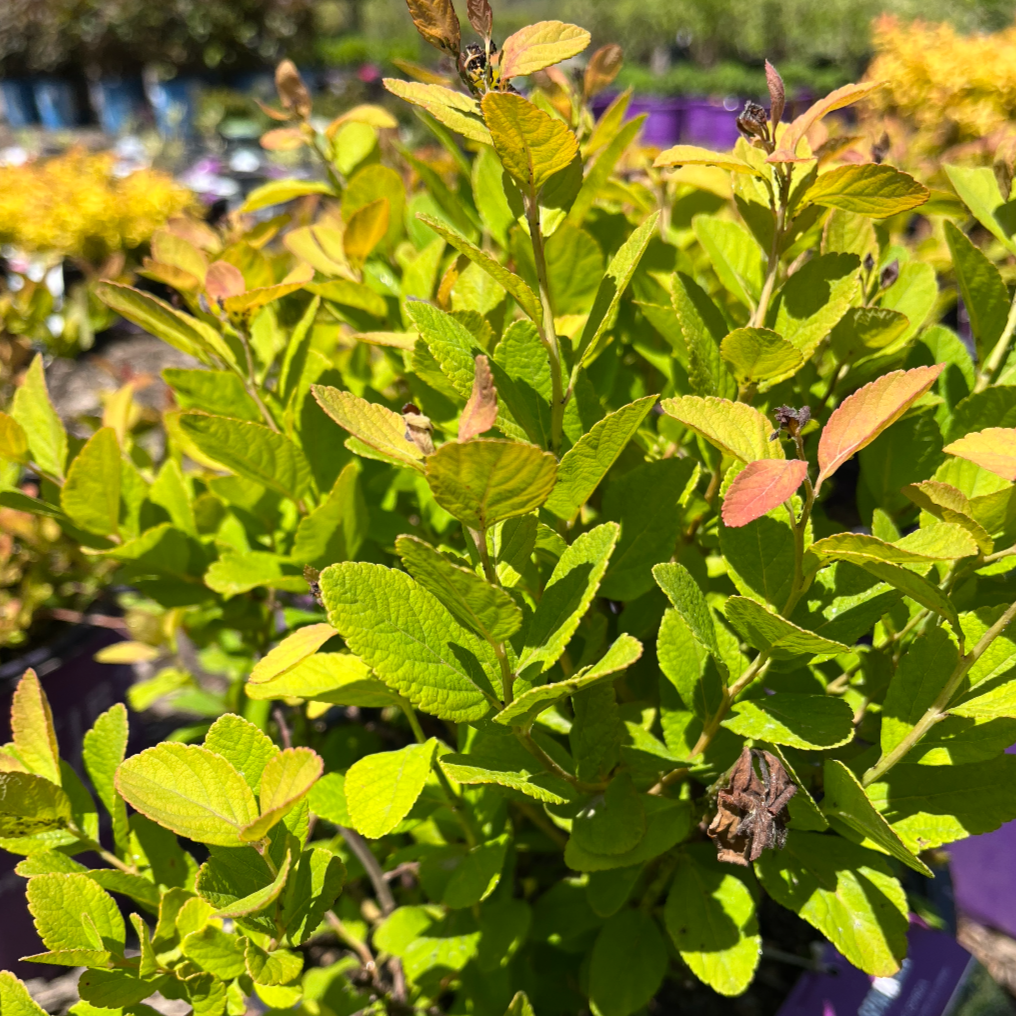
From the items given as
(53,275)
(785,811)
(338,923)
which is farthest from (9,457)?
(53,275)

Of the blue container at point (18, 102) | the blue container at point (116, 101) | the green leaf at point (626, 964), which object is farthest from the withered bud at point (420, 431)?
the blue container at point (18, 102)

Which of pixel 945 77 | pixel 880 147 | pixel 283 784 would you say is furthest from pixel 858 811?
pixel 945 77

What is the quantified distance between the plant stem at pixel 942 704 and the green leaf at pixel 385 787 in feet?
1.09

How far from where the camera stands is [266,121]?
35.4 ft

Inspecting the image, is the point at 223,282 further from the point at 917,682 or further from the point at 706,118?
the point at 706,118

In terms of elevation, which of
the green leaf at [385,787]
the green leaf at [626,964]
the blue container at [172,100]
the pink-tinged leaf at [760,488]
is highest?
the blue container at [172,100]

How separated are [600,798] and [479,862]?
0.14 meters

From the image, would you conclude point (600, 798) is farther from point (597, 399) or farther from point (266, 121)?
point (266, 121)

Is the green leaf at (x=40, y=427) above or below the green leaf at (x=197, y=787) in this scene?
above

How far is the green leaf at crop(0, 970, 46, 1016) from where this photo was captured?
0.57 meters

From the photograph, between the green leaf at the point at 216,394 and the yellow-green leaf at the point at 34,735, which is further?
the green leaf at the point at 216,394

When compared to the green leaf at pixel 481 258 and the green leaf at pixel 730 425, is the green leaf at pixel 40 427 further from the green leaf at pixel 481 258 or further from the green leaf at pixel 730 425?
the green leaf at pixel 730 425

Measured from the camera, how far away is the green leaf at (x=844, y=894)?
0.64 metres

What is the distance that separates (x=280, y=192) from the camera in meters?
0.96
